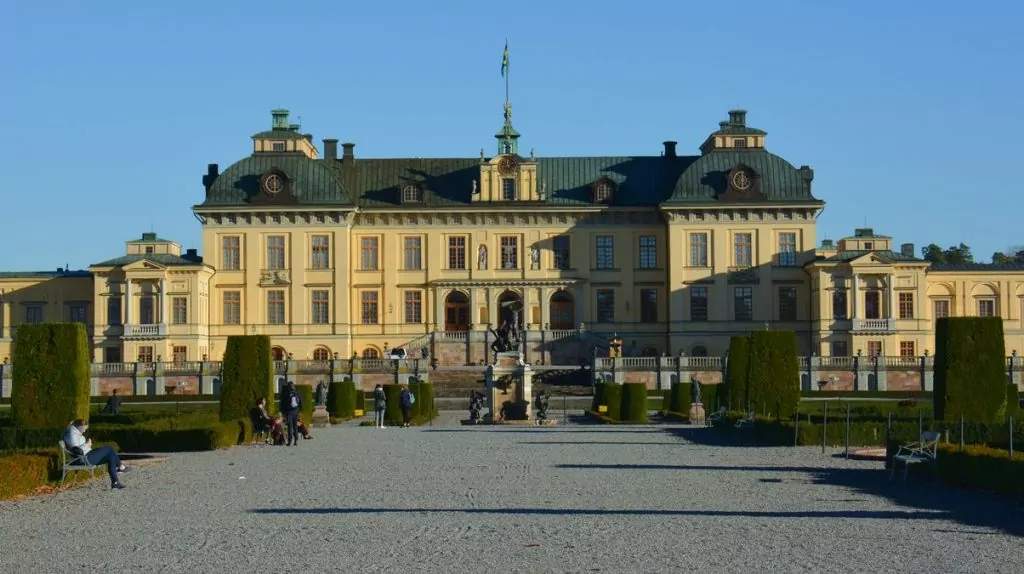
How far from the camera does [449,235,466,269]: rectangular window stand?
60.2 m

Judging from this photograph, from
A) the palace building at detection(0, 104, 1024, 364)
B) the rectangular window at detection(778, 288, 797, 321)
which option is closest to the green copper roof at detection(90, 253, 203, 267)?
the palace building at detection(0, 104, 1024, 364)

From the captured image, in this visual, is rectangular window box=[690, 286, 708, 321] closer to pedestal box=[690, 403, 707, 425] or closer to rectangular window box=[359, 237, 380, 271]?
rectangular window box=[359, 237, 380, 271]

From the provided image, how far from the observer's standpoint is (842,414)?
1040 inches

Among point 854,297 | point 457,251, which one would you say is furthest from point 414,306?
point 854,297

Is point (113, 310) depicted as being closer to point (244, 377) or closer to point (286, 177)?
point (286, 177)

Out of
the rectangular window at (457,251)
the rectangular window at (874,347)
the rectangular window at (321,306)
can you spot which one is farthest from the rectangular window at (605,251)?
the rectangular window at (321,306)

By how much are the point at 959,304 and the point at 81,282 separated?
1275 inches

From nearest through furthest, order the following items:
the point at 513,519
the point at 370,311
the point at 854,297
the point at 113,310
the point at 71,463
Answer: the point at 513,519, the point at 71,463, the point at 854,297, the point at 113,310, the point at 370,311

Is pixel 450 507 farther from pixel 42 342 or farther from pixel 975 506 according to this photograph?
pixel 42 342

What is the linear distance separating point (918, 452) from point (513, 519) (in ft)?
21.1

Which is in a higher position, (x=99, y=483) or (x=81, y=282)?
(x=81, y=282)

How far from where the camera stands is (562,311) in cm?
6016

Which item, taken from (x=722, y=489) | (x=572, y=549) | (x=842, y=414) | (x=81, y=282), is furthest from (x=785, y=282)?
(x=572, y=549)

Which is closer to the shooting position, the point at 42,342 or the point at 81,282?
the point at 42,342
